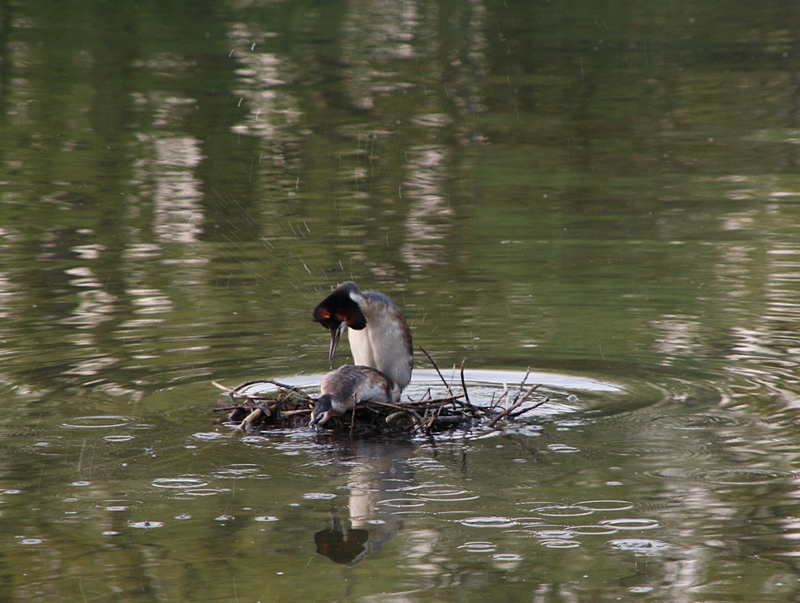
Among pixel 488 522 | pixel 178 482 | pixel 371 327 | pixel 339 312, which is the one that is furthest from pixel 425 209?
pixel 488 522

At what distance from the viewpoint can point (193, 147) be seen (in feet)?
68.8

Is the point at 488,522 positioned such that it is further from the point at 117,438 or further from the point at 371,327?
the point at 117,438

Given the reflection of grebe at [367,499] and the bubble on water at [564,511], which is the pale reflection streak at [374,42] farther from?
the bubble on water at [564,511]

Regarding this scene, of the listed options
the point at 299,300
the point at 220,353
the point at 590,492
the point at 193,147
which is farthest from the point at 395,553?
the point at 193,147

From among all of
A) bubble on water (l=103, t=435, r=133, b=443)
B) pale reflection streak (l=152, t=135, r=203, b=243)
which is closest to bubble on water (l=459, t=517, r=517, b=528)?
bubble on water (l=103, t=435, r=133, b=443)

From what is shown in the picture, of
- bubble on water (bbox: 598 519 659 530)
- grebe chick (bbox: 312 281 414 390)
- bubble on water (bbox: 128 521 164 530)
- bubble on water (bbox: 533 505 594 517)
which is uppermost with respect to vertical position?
grebe chick (bbox: 312 281 414 390)

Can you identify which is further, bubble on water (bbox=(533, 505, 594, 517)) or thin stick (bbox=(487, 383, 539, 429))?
thin stick (bbox=(487, 383, 539, 429))

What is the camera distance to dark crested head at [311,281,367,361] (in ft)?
29.0

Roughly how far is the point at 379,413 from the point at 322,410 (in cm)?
45

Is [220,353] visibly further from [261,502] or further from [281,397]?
[261,502]

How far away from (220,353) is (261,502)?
11.4 ft

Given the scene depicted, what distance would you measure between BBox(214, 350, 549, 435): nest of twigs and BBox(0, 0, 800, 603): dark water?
20 centimetres

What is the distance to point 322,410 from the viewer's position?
28.1 ft

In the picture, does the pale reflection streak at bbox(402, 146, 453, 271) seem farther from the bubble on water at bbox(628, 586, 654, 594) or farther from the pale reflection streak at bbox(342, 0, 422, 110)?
the bubble on water at bbox(628, 586, 654, 594)
